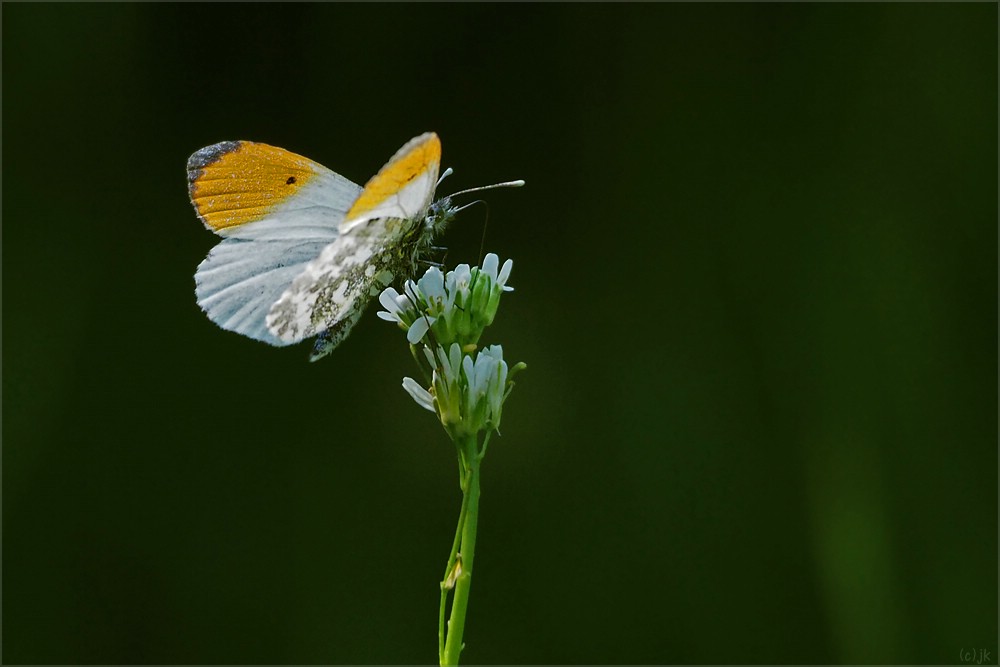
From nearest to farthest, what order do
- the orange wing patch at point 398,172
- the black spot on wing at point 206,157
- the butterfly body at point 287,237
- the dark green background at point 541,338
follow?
A: the orange wing patch at point 398,172, the butterfly body at point 287,237, the black spot on wing at point 206,157, the dark green background at point 541,338

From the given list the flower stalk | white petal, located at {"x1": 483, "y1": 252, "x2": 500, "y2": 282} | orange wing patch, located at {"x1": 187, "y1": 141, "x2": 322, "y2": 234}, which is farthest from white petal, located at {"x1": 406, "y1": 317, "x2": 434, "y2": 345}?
orange wing patch, located at {"x1": 187, "y1": 141, "x2": 322, "y2": 234}

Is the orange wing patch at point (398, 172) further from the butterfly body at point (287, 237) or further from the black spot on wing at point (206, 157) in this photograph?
the black spot on wing at point (206, 157)

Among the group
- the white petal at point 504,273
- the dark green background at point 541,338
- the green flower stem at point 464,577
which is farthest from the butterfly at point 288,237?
the dark green background at point 541,338

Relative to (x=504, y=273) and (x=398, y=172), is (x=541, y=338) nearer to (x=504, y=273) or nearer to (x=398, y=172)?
(x=504, y=273)

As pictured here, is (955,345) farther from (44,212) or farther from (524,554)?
(44,212)

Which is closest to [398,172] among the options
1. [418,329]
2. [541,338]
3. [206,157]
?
[418,329]
